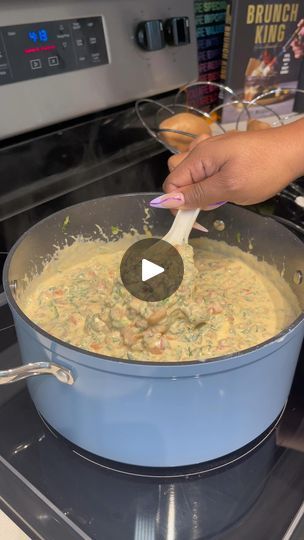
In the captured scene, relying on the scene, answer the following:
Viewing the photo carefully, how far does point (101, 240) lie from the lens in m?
0.86

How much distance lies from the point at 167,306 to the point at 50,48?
1.60ft

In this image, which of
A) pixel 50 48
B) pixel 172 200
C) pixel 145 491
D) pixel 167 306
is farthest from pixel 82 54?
pixel 145 491

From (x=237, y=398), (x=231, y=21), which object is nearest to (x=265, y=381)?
(x=237, y=398)

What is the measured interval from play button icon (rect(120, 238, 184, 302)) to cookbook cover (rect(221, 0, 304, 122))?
703mm

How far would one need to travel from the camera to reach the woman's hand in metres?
0.62

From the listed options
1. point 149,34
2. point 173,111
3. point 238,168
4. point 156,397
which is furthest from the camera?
point 173,111

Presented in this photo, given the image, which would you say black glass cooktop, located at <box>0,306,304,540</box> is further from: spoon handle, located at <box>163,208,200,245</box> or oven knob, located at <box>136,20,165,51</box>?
oven knob, located at <box>136,20,165,51</box>

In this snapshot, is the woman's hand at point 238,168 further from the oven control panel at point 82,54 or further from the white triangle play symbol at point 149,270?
the oven control panel at point 82,54

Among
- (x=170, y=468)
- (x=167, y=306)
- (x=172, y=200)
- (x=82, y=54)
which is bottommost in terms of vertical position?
(x=170, y=468)

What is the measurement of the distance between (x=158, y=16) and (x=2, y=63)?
0.36 meters

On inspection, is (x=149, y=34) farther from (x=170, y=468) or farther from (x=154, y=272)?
(x=170, y=468)

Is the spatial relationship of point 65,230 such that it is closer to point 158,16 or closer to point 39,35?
point 39,35

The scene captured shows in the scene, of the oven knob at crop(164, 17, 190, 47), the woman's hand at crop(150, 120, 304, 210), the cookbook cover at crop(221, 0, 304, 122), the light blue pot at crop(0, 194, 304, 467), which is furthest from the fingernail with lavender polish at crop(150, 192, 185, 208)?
the cookbook cover at crop(221, 0, 304, 122)

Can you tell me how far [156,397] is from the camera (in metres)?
0.46
